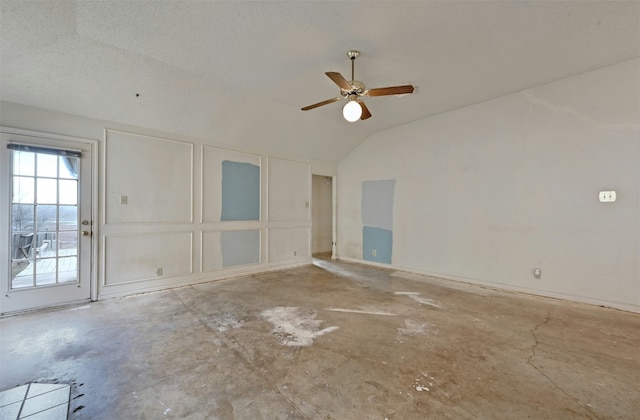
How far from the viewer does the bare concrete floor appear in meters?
1.65

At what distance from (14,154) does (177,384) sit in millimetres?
3335

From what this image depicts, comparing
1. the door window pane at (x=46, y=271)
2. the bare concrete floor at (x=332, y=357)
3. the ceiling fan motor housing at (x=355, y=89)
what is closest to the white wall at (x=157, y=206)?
the door window pane at (x=46, y=271)

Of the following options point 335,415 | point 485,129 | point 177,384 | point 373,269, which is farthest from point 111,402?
point 485,129

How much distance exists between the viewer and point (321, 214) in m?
7.60

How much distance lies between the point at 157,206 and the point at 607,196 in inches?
239

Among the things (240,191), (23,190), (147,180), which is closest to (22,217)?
(23,190)

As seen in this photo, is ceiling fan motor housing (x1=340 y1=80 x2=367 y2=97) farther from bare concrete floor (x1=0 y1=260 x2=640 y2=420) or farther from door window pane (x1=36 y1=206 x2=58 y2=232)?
door window pane (x1=36 y1=206 x2=58 y2=232)

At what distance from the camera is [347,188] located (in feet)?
20.6

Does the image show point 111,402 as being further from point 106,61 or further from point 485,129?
point 485,129

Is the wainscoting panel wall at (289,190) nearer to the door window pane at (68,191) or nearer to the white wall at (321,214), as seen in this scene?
the white wall at (321,214)

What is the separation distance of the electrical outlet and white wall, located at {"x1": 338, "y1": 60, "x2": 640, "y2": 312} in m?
0.05

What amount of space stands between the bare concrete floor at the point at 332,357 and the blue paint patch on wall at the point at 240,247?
1196 millimetres

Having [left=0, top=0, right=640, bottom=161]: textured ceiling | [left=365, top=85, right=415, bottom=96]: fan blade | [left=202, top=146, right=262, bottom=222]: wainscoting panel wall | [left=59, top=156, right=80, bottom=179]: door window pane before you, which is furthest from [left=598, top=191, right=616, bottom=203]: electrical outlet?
[left=59, top=156, right=80, bottom=179]: door window pane

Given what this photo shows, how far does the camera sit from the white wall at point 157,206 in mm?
3520
